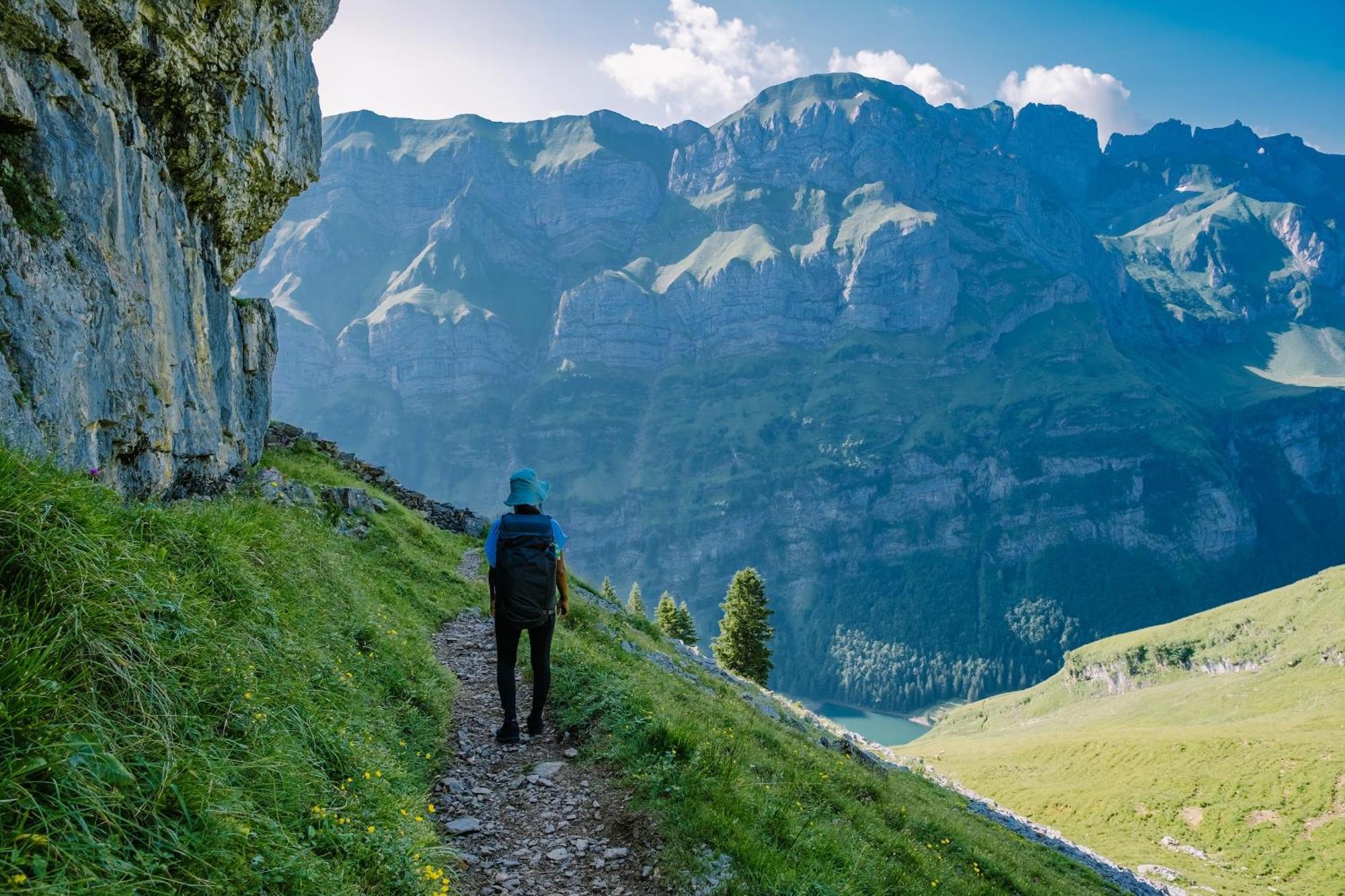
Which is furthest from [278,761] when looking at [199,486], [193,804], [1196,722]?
[1196,722]

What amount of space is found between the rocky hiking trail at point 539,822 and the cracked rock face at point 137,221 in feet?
20.8

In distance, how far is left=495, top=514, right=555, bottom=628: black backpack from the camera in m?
9.75

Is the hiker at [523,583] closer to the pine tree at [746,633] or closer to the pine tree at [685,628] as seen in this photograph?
the pine tree at [746,633]

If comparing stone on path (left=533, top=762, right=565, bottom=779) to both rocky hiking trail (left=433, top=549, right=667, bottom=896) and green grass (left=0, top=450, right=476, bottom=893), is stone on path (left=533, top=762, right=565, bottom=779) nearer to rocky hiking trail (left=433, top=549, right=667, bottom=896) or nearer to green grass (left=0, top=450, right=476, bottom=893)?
rocky hiking trail (left=433, top=549, right=667, bottom=896)

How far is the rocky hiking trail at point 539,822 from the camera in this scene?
6.98 m

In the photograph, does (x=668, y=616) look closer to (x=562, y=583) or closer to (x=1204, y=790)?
(x=1204, y=790)

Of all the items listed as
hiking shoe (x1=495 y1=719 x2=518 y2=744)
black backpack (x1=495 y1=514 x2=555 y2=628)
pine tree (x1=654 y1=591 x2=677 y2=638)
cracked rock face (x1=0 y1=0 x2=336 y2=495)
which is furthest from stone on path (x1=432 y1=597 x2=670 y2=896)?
pine tree (x1=654 y1=591 x2=677 y2=638)

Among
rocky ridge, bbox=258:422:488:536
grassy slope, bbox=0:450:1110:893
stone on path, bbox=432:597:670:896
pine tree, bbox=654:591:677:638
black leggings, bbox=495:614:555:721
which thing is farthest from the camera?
pine tree, bbox=654:591:677:638

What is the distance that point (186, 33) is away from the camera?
14227 mm

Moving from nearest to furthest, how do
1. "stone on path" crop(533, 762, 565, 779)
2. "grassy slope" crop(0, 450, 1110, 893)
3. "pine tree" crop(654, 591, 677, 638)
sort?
"grassy slope" crop(0, 450, 1110, 893) < "stone on path" crop(533, 762, 565, 779) < "pine tree" crop(654, 591, 677, 638)

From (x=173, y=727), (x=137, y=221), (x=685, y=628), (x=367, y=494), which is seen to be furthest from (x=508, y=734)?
(x=685, y=628)

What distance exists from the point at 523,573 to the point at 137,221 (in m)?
11.0

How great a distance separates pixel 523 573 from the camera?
383 inches

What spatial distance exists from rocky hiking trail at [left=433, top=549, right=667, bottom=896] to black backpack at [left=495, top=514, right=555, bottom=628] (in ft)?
6.52
